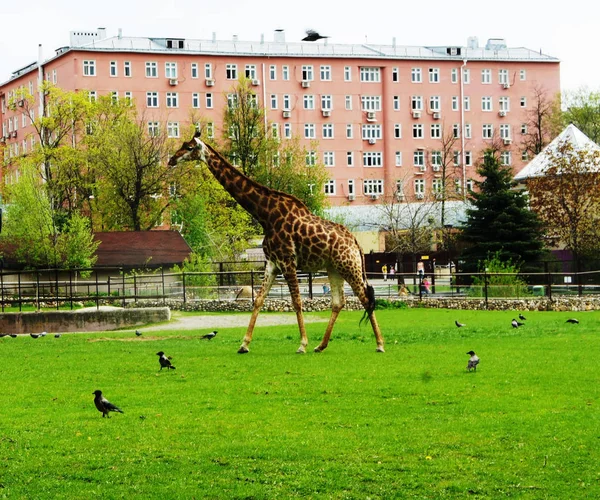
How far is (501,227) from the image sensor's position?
175 ft

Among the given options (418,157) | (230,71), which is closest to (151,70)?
(230,71)

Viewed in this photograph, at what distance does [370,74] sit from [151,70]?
22.3 metres

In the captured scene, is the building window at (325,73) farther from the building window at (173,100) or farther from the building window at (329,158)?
the building window at (173,100)

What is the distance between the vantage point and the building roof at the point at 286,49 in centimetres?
10294

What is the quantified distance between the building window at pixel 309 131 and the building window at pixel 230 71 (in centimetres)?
871

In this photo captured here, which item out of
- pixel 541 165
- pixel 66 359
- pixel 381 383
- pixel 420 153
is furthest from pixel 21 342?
pixel 420 153

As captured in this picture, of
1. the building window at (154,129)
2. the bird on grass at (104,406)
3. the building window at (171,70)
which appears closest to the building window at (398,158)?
the building window at (171,70)

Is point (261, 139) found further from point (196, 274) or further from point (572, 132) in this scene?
point (196, 274)

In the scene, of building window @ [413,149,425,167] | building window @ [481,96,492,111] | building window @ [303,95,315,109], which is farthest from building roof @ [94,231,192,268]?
building window @ [481,96,492,111]

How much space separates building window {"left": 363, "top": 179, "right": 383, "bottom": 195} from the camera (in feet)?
363

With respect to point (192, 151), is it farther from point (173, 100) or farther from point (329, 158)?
point (329, 158)

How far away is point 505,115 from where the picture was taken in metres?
115

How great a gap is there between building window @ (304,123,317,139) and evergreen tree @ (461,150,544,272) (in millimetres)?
54928

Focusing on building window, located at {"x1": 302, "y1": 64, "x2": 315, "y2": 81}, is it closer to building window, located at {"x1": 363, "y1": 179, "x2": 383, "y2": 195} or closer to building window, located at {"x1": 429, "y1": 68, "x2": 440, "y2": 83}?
building window, located at {"x1": 363, "y1": 179, "x2": 383, "y2": 195}
